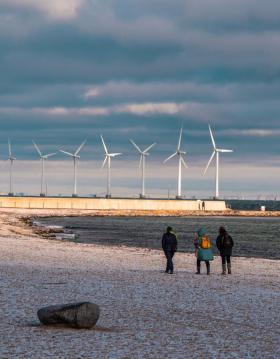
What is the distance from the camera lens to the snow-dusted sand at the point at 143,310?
14.4m

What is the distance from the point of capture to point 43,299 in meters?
20.5

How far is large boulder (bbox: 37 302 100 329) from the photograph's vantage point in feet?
52.7

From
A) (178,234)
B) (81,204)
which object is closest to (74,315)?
(178,234)

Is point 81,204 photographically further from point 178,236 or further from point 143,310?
point 143,310

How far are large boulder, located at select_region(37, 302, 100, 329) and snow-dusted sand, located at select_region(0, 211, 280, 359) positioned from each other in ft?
0.68

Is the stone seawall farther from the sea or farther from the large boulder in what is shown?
the large boulder

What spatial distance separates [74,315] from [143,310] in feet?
11.7

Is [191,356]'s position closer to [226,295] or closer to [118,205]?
[226,295]

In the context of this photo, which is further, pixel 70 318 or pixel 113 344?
pixel 70 318

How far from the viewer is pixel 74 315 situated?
16.1 meters

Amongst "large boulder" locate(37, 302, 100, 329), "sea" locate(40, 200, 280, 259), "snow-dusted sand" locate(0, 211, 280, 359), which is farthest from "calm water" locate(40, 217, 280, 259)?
"large boulder" locate(37, 302, 100, 329)

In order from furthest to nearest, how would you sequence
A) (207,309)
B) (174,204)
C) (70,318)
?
(174,204)
(207,309)
(70,318)

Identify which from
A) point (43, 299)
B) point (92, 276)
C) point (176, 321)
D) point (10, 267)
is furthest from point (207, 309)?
point (10, 267)

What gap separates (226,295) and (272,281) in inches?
244
